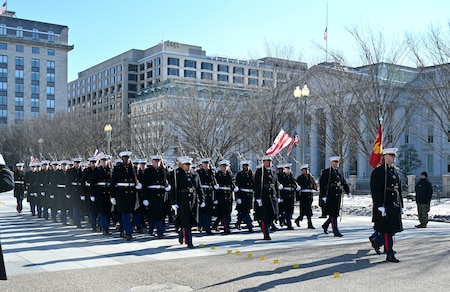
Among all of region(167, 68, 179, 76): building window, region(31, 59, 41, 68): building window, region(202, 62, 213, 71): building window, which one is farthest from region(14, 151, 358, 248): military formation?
region(31, 59, 41, 68): building window

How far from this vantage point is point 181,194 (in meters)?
12.6

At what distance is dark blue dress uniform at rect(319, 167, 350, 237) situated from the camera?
563 inches

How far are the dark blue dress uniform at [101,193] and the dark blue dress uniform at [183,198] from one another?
314 centimetres

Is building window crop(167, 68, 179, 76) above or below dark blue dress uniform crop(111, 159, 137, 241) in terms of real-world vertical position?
above

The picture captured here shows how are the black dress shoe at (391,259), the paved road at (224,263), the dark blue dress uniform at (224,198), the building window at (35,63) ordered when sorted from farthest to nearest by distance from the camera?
the building window at (35,63)
the dark blue dress uniform at (224,198)
the black dress shoe at (391,259)
the paved road at (224,263)

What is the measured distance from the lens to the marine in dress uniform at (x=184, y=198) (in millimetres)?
12383

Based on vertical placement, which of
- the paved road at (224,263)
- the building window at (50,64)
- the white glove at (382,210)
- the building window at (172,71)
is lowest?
the paved road at (224,263)

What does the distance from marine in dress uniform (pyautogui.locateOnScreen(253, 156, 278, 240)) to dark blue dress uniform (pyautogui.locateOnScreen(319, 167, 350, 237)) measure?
143 cm

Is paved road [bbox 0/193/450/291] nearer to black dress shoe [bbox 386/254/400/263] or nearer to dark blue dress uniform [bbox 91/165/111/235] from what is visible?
black dress shoe [bbox 386/254/400/263]

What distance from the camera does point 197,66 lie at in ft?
377

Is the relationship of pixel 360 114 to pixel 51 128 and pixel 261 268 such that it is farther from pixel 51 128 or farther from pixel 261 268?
pixel 51 128

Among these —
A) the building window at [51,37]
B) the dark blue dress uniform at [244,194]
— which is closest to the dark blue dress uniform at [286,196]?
the dark blue dress uniform at [244,194]

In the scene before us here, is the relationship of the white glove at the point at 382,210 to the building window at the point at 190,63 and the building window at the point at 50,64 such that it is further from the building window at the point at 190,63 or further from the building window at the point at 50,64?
the building window at the point at 50,64

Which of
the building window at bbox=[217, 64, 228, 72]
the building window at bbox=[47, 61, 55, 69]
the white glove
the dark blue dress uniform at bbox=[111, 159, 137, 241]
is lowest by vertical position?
the white glove
